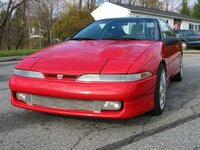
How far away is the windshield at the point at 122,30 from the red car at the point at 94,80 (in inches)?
19.5

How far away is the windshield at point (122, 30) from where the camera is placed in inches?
197

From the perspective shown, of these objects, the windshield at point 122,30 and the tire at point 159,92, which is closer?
the tire at point 159,92

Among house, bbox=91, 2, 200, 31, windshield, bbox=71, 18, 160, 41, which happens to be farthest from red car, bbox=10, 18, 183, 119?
house, bbox=91, 2, 200, 31

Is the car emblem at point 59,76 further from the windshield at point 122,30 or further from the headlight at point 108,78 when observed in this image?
the windshield at point 122,30

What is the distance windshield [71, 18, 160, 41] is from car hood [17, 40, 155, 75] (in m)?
0.42

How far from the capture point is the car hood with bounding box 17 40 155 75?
12.1ft

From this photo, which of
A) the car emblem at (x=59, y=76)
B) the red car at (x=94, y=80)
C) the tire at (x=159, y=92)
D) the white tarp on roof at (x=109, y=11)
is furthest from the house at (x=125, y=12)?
the car emblem at (x=59, y=76)

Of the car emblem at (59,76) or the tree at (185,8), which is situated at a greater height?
the tree at (185,8)

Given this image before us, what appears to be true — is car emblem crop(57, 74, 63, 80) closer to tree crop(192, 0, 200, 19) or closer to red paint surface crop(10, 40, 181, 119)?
red paint surface crop(10, 40, 181, 119)

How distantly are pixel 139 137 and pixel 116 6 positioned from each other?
2971 cm

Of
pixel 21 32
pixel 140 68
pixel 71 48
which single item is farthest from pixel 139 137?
pixel 21 32

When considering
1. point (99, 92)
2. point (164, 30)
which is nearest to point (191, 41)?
point (164, 30)

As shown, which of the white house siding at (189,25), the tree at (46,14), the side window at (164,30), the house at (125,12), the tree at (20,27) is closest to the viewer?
the side window at (164,30)

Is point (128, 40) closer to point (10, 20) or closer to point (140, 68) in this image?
point (140, 68)
